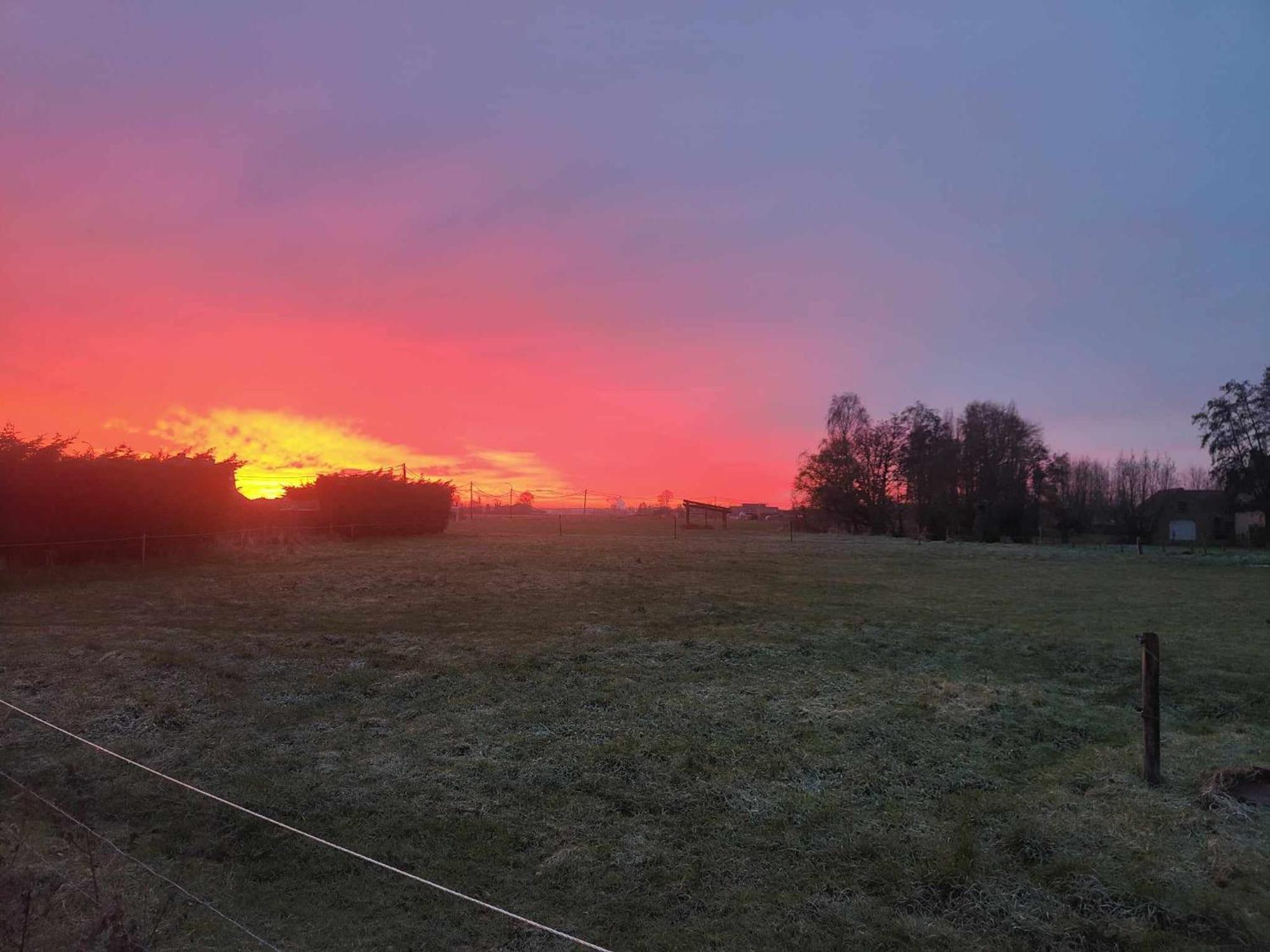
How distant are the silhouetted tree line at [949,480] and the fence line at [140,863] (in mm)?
55621

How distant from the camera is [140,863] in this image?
4.85 m

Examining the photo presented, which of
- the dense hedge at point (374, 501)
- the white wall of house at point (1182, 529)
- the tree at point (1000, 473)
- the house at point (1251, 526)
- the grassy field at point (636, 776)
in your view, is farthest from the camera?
the white wall of house at point (1182, 529)

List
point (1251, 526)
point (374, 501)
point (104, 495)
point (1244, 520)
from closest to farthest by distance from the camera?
1. point (104, 495)
2. point (374, 501)
3. point (1251, 526)
4. point (1244, 520)

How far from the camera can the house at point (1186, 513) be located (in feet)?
209

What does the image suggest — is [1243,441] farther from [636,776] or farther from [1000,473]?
[636,776]

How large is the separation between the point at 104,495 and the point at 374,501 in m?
14.9

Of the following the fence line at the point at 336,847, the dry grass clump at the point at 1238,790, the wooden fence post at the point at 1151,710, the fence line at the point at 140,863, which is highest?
the wooden fence post at the point at 1151,710

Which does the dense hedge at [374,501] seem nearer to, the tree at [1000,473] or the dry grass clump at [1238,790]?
the dry grass clump at [1238,790]

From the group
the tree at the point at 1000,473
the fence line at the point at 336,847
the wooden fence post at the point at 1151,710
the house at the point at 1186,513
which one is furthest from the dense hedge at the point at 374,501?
the house at the point at 1186,513

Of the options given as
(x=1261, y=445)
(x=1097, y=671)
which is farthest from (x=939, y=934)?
(x=1261, y=445)

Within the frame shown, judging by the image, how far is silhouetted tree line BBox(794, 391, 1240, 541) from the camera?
54.6 metres

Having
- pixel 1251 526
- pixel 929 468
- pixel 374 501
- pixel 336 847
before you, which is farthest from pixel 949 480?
pixel 336 847

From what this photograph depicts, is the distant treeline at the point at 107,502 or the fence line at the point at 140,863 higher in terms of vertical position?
the distant treeline at the point at 107,502

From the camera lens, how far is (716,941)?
163 inches
